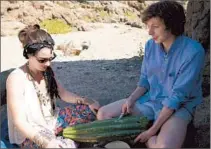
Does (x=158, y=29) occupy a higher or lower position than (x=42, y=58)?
higher

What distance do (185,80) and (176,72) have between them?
0.11 meters

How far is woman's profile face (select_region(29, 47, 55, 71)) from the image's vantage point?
9.33ft

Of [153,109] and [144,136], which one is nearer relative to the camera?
[144,136]

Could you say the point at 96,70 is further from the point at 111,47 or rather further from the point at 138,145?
the point at 138,145

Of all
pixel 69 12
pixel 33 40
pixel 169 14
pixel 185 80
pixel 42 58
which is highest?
pixel 169 14

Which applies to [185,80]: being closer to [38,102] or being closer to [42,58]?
[42,58]

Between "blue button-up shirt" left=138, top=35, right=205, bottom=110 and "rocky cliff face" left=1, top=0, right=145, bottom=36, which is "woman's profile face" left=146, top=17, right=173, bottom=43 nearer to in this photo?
"blue button-up shirt" left=138, top=35, right=205, bottom=110

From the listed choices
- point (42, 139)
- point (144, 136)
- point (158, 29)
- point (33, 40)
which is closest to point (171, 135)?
point (144, 136)

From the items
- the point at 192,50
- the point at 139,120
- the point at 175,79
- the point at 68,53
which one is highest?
the point at 192,50

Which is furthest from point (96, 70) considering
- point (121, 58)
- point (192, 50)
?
point (192, 50)

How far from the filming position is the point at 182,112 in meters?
2.76

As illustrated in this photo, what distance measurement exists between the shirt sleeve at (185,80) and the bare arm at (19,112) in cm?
82

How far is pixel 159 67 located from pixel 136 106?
0.35m

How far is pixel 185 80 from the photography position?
271 cm
